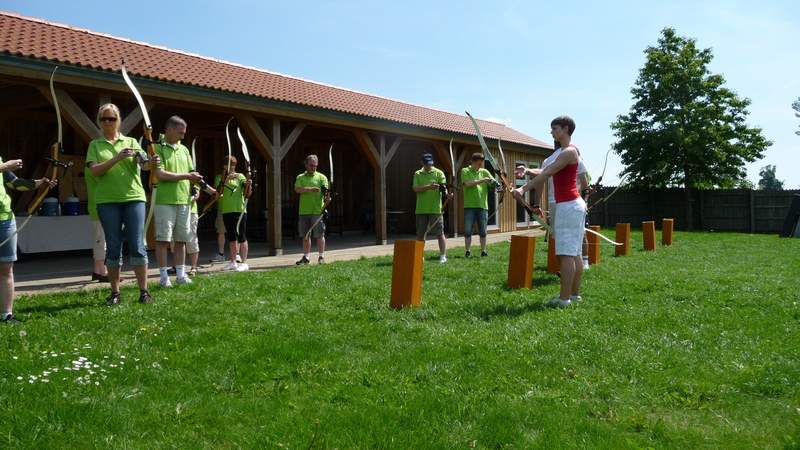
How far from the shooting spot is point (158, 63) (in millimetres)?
9484

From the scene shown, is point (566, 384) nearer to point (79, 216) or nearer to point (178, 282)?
point (178, 282)

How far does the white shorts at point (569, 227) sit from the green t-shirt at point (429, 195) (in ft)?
11.5

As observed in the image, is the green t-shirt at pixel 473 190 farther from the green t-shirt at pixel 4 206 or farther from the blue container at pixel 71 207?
the blue container at pixel 71 207

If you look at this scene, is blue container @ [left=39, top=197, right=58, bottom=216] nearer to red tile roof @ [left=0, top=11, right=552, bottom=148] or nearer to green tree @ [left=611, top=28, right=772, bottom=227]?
red tile roof @ [left=0, top=11, right=552, bottom=148]

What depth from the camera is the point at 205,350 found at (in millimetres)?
3736

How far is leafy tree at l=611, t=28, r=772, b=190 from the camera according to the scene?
23.7m

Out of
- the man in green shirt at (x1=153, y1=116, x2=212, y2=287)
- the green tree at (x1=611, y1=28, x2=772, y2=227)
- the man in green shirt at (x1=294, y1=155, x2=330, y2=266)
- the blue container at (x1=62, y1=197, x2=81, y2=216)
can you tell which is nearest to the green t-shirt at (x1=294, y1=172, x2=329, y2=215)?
the man in green shirt at (x1=294, y1=155, x2=330, y2=266)

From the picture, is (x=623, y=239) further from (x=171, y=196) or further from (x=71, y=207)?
(x=71, y=207)

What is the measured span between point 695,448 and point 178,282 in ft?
16.6

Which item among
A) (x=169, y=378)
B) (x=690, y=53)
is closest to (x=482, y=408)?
(x=169, y=378)

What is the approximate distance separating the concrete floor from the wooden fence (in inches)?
428

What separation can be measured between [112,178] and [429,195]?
181 inches

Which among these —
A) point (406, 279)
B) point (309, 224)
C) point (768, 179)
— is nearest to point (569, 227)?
point (406, 279)

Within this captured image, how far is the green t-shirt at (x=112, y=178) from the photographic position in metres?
4.68
